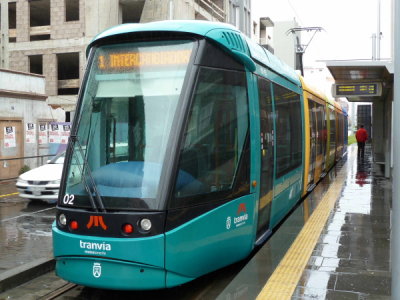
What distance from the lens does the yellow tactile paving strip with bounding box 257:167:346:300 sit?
5.15 metres

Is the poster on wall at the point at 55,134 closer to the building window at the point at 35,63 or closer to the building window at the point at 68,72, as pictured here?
the building window at the point at 68,72

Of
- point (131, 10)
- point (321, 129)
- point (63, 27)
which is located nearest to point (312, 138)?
point (321, 129)

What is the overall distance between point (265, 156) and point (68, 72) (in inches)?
1434

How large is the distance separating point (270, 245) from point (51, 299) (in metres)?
3.14

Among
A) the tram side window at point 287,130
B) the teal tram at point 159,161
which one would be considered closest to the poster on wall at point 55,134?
the tram side window at point 287,130

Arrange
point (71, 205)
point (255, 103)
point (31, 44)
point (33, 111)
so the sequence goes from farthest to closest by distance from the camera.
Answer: point (31, 44) < point (33, 111) < point (255, 103) < point (71, 205)

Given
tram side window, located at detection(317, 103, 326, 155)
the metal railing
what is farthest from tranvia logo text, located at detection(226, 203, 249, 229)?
the metal railing

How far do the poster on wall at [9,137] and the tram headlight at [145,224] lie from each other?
14831mm

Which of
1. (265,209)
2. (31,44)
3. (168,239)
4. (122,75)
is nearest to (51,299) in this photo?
(168,239)

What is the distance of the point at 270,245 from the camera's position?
712cm

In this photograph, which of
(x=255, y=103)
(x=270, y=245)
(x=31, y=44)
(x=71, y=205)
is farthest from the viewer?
(x=31, y=44)

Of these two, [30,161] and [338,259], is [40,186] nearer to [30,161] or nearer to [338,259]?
[30,161]

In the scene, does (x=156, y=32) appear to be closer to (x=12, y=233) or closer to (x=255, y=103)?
(x=255, y=103)

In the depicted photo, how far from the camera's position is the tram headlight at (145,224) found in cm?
502
